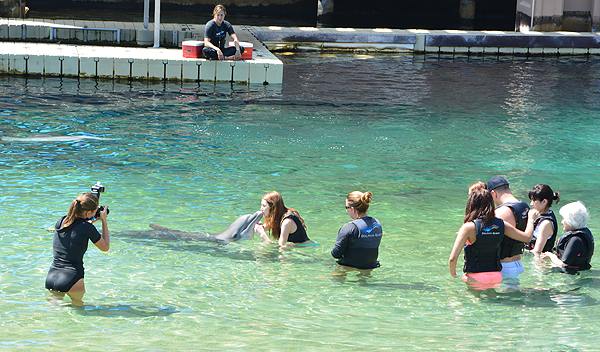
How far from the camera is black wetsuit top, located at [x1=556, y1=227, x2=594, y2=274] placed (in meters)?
5.80

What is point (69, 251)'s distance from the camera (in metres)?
5.00

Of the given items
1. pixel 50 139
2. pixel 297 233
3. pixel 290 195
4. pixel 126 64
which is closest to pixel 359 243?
pixel 297 233

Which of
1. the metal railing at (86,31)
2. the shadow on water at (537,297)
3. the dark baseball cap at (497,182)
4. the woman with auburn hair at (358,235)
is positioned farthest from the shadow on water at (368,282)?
the metal railing at (86,31)

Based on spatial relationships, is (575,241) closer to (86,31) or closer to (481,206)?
(481,206)

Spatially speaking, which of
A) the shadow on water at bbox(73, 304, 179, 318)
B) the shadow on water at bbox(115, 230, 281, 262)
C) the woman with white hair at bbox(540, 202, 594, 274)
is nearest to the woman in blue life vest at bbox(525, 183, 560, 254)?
the woman with white hair at bbox(540, 202, 594, 274)

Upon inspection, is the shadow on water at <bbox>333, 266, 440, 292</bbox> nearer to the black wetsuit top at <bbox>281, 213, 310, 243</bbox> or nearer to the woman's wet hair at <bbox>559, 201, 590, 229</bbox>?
the black wetsuit top at <bbox>281, 213, 310, 243</bbox>

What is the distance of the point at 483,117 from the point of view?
43.9 ft

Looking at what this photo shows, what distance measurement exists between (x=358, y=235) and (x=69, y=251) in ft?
7.89

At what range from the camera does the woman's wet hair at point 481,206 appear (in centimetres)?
525

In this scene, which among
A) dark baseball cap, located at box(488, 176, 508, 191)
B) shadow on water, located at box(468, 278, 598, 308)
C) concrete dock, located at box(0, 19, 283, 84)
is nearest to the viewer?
shadow on water, located at box(468, 278, 598, 308)

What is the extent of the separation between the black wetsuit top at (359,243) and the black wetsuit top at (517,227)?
3.58 feet

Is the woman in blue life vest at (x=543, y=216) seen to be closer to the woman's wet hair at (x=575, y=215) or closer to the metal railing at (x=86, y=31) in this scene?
the woman's wet hair at (x=575, y=215)

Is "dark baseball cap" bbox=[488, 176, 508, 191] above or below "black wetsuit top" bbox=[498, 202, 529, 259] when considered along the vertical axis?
above

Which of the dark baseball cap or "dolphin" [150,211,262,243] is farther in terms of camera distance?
"dolphin" [150,211,262,243]
